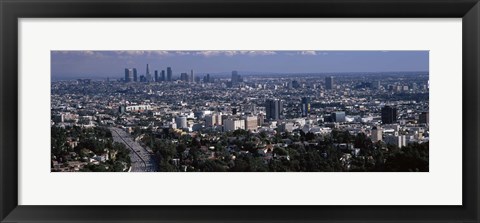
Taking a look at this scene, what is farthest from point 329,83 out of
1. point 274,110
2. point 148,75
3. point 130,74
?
point 130,74

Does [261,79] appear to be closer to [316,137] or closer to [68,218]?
[316,137]

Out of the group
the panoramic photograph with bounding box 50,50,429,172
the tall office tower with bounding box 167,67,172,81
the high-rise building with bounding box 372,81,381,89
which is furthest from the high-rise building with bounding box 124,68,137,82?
the high-rise building with bounding box 372,81,381,89

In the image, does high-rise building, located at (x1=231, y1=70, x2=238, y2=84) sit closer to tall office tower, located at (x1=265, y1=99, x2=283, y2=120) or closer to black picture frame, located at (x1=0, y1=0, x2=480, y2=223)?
tall office tower, located at (x1=265, y1=99, x2=283, y2=120)
